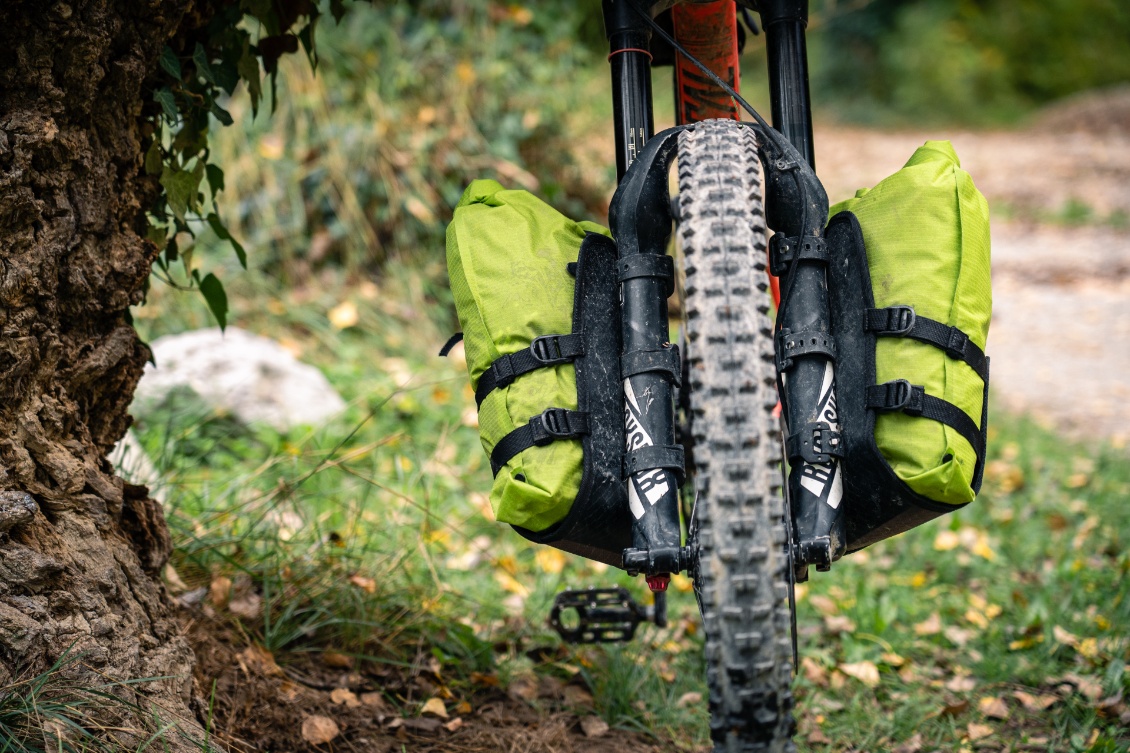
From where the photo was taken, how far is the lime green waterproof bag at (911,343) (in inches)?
61.0

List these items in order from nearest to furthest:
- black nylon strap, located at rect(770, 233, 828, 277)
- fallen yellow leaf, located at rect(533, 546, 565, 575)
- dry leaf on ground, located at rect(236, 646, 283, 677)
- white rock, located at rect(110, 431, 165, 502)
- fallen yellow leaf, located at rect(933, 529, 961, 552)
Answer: black nylon strap, located at rect(770, 233, 828, 277) < dry leaf on ground, located at rect(236, 646, 283, 677) < white rock, located at rect(110, 431, 165, 502) < fallen yellow leaf, located at rect(533, 546, 565, 575) < fallen yellow leaf, located at rect(933, 529, 961, 552)

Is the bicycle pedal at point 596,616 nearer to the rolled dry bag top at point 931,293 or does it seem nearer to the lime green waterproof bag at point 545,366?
the lime green waterproof bag at point 545,366

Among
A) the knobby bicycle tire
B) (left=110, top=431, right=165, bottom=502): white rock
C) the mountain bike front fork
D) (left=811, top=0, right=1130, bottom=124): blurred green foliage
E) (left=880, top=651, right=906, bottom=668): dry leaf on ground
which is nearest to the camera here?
the knobby bicycle tire

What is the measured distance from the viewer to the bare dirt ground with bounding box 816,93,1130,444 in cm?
568

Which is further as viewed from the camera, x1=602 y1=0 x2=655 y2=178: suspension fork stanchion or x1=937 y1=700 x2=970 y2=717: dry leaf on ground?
x1=937 y1=700 x2=970 y2=717: dry leaf on ground

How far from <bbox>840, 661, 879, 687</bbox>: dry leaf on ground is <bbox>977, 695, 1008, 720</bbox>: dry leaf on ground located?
10.2 inches

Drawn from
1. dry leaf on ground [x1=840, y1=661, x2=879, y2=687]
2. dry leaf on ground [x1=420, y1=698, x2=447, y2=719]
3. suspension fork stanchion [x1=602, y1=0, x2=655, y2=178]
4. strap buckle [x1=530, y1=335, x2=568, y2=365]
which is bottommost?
dry leaf on ground [x1=420, y1=698, x2=447, y2=719]

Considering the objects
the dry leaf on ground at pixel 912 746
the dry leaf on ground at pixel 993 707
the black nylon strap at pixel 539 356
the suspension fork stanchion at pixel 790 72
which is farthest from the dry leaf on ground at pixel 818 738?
the suspension fork stanchion at pixel 790 72

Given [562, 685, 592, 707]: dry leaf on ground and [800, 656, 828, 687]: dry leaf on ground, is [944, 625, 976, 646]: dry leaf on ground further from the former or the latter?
[562, 685, 592, 707]: dry leaf on ground

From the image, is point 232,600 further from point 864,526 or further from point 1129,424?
point 1129,424

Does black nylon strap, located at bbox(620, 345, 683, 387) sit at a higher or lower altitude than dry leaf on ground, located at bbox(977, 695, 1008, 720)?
higher

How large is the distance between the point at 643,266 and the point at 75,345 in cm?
103

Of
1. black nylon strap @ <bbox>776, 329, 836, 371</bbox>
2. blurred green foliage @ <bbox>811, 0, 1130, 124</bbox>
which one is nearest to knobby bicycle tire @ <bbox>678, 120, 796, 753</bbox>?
black nylon strap @ <bbox>776, 329, 836, 371</bbox>

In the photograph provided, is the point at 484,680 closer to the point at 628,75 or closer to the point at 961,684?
the point at 961,684
